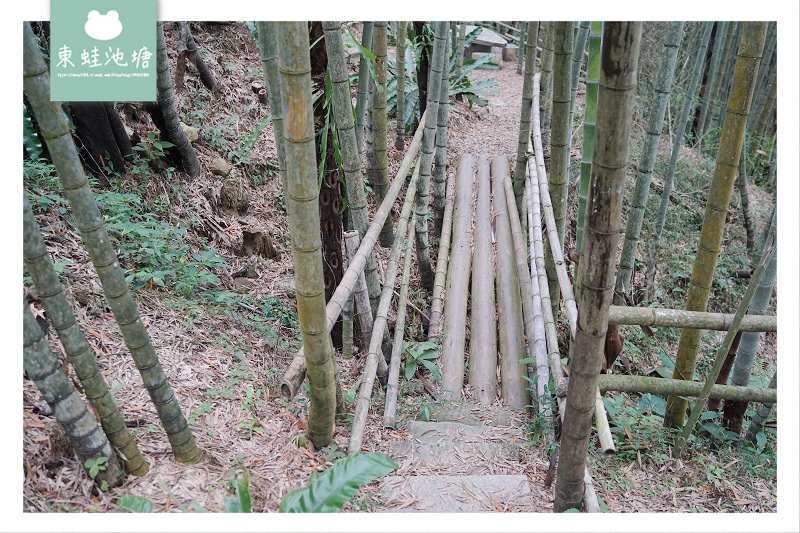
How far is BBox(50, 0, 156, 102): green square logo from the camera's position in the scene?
58.6 inches

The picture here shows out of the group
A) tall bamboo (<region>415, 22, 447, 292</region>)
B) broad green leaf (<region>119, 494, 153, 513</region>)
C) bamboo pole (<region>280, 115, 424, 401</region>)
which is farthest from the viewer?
tall bamboo (<region>415, 22, 447, 292</region>)

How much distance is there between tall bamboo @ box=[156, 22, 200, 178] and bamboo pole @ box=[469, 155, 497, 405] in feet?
7.21

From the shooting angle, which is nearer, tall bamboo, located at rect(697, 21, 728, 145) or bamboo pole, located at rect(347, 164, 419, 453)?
bamboo pole, located at rect(347, 164, 419, 453)

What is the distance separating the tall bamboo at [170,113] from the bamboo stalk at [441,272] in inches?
73.9

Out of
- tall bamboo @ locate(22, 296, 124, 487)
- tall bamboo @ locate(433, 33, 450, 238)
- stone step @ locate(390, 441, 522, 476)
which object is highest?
tall bamboo @ locate(433, 33, 450, 238)

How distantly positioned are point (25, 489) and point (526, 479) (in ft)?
5.52

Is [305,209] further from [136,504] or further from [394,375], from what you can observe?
[394,375]

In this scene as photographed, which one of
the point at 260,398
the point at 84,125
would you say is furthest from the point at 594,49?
the point at 84,125

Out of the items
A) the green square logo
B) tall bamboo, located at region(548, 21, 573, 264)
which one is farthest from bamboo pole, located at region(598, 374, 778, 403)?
the green square logo

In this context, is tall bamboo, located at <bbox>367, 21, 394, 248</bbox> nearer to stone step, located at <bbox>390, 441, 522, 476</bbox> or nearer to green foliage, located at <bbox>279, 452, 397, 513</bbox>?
stone step, located at <bbox>390, 441, 522, 476</bbox>

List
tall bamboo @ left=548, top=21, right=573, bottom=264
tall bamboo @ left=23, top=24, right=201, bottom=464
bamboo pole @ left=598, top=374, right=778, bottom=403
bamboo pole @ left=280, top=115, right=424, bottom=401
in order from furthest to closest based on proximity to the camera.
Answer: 1. tall bamboo @ left=548, top=21, right=573, bottom=264
2. bamboo pole @ left=598, top=374, right=778, bottom=403
3. bamboo pole @ left=280, top=115, right=424, bottom=401
4. tall bamboo @ left=23, top=24, right=201, bottom=464

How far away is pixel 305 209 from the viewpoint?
158cm
